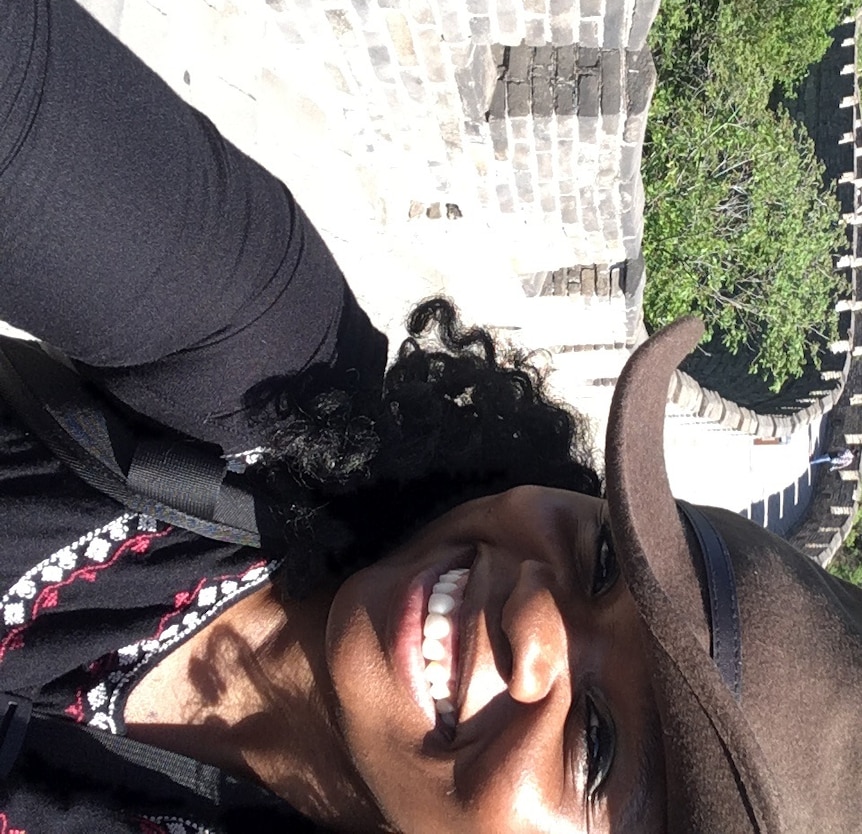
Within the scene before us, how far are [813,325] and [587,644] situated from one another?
9267 mm

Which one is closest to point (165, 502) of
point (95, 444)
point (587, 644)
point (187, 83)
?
point (95, 444)

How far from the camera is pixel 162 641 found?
5.35ft

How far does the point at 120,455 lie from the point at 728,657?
1093mm

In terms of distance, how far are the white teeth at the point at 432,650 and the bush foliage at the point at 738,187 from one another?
6.57m

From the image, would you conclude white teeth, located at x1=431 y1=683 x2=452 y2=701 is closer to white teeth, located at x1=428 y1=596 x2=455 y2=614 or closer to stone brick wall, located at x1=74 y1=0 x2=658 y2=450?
white teeth, located at x1=428 y1=596 x2=455 y2=614

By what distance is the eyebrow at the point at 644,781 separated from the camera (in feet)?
4.04

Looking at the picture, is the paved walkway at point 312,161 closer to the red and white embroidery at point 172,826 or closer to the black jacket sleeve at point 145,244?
the black jacket sleeve at point 145,244

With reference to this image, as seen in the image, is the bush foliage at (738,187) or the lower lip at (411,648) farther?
the bush foliage at (738,187)

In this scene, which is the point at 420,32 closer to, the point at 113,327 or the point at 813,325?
the point at 113,327

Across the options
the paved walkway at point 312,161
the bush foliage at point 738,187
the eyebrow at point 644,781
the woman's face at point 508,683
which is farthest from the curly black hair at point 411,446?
the bush foliage at point 738,187

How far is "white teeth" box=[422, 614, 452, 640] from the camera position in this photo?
4.72 feet

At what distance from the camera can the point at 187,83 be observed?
10.1 feet

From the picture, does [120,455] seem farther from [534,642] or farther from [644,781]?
[644,781]

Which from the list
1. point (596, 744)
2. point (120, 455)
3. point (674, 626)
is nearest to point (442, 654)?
point (596, 744)
